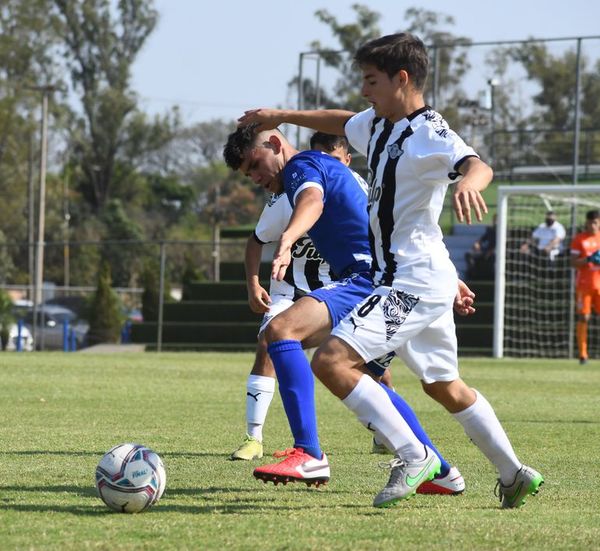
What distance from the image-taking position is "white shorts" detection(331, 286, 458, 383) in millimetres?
5031

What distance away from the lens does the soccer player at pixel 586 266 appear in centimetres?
1925

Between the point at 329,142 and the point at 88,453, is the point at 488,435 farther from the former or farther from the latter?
the point at 329,142

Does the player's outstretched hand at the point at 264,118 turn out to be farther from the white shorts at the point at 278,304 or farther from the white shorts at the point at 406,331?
the white shorts at the point at 278,304

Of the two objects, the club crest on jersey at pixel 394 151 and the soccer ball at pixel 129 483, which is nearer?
the soccer ball at pixel 129 483

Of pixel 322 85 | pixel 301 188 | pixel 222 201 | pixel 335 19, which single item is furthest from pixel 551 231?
pixel 222 201

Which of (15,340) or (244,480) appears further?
(15,340)

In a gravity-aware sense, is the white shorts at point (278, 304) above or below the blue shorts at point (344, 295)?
below

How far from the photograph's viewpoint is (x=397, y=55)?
16.8 feet

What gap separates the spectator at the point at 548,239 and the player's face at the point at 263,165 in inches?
726

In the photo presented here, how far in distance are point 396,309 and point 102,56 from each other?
198 ft

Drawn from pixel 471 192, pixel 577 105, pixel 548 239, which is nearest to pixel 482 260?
pixel 548 239

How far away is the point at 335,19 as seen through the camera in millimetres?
51906

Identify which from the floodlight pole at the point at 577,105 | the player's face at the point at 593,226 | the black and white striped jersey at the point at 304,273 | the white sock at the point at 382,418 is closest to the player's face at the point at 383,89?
the white sock at the point at 382,418

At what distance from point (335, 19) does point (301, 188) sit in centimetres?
4724
